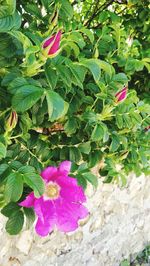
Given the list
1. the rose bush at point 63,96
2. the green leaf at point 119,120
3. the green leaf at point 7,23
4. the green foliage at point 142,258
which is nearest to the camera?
the green leaf at point 7,23

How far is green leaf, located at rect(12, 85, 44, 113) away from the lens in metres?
0.96

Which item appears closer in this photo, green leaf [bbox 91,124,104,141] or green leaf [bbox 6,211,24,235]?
green leaf [bbox 6,211,24,235]

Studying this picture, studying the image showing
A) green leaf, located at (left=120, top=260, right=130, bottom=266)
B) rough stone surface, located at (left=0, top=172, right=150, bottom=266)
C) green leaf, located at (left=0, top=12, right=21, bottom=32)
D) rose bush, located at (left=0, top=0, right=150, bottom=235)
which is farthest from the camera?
green leaf, located at (left=120, top=260, right=130, bottom=266)

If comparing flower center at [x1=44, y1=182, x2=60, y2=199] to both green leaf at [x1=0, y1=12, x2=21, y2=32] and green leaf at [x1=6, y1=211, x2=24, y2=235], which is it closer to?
green leaf at [x1=6, y1=211, x2=24, y2=235]

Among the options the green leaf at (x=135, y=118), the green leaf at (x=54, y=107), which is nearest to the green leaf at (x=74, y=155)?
the green leaf at (x=135, y=118)

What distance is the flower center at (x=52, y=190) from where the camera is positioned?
43.5 inches

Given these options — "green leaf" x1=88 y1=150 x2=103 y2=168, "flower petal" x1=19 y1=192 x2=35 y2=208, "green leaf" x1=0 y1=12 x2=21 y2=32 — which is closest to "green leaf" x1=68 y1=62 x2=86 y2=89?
"green leaf" x1=0 y1=12 x2=21 y2=32

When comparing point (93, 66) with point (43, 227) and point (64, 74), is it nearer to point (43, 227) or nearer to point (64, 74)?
point (64, 74)

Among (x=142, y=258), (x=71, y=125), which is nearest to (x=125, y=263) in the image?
(x=142, y=258)

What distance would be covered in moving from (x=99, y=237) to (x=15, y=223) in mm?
1590

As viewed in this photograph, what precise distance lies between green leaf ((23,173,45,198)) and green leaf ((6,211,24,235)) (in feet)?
0.46

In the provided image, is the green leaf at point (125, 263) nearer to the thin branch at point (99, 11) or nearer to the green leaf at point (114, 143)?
the green leaf at point (114, 143)

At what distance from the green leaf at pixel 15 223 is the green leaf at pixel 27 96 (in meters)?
0.33

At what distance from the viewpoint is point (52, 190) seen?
1.13 metres
